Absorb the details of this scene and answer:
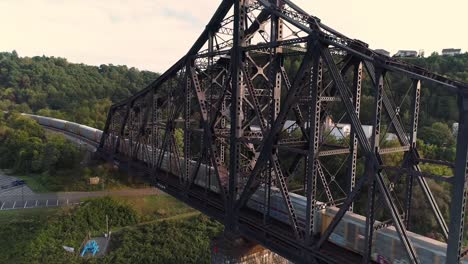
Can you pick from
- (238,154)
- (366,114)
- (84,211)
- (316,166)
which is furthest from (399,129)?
(366,114)

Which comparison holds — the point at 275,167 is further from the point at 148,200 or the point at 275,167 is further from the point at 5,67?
the point at 5,67

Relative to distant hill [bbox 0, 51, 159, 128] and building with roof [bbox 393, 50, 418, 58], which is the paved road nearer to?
distant hill [bbox 0, 51, 159, 128]

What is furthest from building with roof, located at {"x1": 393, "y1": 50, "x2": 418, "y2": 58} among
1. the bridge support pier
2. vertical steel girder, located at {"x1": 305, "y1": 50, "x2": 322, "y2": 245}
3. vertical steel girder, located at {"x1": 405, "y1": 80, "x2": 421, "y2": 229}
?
vertical steel girder, located at {"x1": 305, "y1": 50, "x2": 322, "y2": 245}

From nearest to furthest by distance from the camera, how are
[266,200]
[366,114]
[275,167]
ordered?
[275,167]
[266,200]
[366,114]

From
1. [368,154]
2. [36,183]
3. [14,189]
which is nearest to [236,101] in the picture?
[368,154]

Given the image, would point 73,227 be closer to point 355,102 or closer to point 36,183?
point 36,183

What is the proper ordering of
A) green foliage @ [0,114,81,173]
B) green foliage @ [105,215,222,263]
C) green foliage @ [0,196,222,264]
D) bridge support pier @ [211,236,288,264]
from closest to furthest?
1. bridge support pier @ [211,236,288,264]
2. green foliage @ [0,196,222,264]
3. green foliage @ [105,215,222,263]
4. green foliage @ [0,114,81,173]

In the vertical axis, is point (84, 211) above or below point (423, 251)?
below
